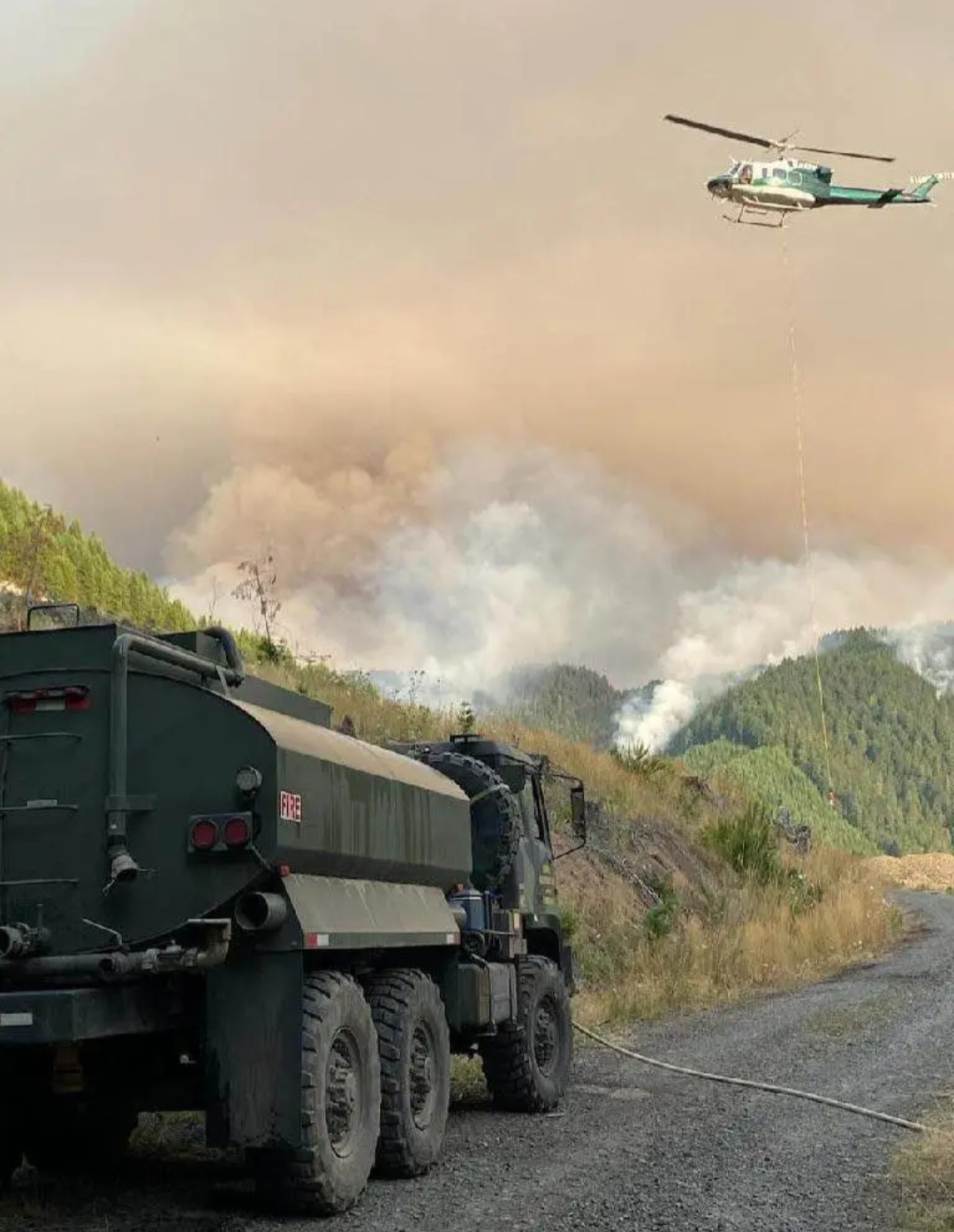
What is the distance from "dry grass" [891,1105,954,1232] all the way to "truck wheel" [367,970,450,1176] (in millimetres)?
2773

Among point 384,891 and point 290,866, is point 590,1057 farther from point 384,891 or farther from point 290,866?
point 290,866

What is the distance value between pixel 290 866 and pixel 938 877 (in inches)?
2181

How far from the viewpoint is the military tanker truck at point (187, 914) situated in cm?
759

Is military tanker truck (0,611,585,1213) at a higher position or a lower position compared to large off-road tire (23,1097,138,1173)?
higher

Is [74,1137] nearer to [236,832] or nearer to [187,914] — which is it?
[187,914]

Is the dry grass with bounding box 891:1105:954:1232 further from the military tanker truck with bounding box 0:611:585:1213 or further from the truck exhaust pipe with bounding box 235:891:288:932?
the truck exhaust pipe with bounding box 235:891:288:932

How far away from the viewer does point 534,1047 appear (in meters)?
12.2

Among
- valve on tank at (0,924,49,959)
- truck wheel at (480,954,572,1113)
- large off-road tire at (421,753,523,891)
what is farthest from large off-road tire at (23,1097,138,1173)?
large off-road tire at (421,753,523,891)

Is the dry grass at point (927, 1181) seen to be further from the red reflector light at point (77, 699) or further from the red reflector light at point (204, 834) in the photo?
the red reflector light at point (77, 699)

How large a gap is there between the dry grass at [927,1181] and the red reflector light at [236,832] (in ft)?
12.5

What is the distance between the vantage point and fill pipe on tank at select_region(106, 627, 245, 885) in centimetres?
773

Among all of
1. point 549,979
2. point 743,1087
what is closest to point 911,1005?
point 743,1087

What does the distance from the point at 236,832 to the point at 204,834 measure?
0.58ft

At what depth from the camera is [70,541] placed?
34.9m
